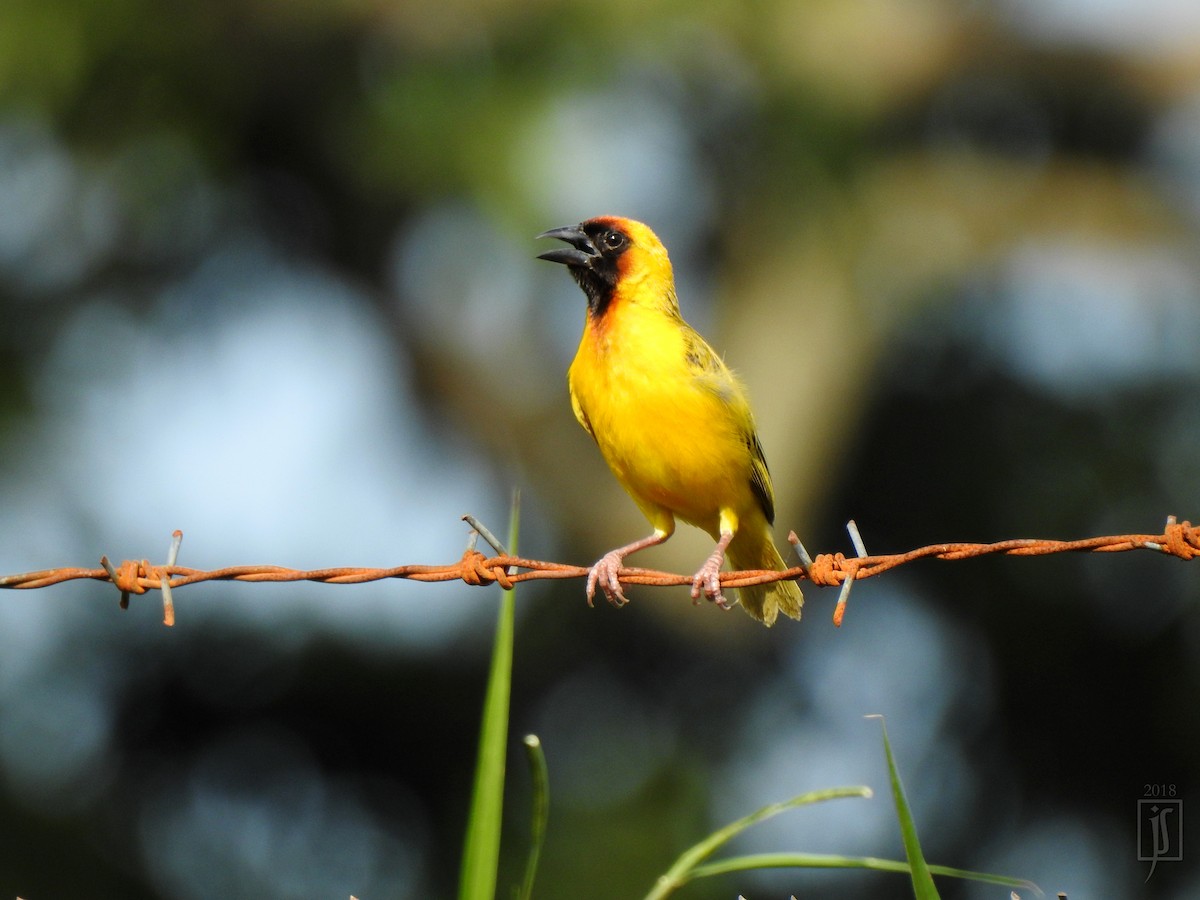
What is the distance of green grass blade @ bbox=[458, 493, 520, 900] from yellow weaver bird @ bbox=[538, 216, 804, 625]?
1.61 m

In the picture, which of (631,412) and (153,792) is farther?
(153,792)

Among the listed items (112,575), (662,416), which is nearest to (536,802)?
(112,575)

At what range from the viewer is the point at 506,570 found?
11.5 ft

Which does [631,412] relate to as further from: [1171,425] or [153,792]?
[1171,425]

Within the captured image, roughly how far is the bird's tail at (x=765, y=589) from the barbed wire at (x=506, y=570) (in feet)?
4.15

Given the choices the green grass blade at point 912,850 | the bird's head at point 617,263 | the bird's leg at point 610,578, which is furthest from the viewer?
the bird's head at point 617,263

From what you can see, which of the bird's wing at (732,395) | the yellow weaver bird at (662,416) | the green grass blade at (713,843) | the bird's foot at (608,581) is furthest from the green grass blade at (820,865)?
the bird's wing at (732,395)

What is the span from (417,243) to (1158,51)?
7.19 metres

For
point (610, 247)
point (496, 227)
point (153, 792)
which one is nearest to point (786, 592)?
point (610, 247)

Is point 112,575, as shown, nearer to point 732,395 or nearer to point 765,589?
point 732,395

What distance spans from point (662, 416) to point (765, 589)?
2.47ft

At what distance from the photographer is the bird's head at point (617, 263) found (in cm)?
524

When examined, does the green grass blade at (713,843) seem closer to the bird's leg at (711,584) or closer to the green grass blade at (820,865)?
the green grass blade at (820,865)

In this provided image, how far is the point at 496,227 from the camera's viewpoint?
11945 mm
